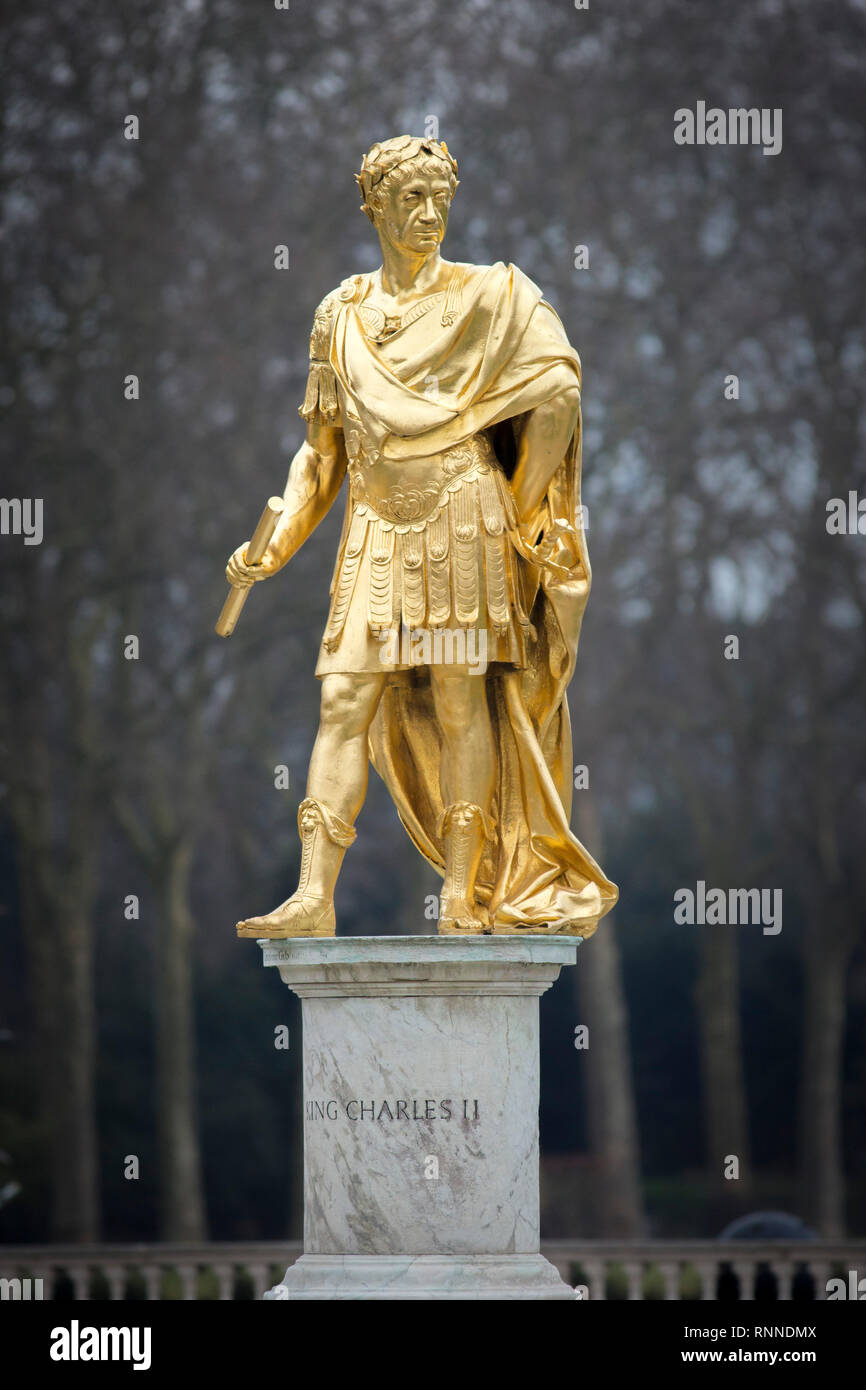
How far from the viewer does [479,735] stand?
8375mm

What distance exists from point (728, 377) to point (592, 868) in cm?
1575

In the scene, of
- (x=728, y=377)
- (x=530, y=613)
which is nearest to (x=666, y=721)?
(x=728, y=377)

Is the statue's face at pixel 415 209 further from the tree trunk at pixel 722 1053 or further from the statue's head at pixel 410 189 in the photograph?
the tree trunk at pixel 722 1053

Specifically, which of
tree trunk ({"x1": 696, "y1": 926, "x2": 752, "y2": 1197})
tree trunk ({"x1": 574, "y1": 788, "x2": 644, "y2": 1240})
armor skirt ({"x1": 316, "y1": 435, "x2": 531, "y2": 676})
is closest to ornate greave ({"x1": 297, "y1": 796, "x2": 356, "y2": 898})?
armor skirt ({"x1": 316, "y1": 435, "x2": 531, "y2": 676})

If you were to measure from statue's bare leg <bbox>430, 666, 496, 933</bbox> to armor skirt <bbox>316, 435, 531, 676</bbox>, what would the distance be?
0.11m

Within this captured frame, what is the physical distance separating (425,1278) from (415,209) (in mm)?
3854

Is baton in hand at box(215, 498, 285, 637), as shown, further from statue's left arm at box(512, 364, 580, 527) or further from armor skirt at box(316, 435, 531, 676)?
statue's left arm at box(512, 364, 580, 527)

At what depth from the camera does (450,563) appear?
27.2ft

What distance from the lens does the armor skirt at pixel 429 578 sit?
27.1 ft

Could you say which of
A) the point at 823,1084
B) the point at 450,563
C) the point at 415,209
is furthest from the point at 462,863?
the point at 823,1084

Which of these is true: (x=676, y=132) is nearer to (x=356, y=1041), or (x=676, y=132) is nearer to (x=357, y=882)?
(x=357, y=882)

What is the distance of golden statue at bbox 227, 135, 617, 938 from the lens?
8266 millimetres
